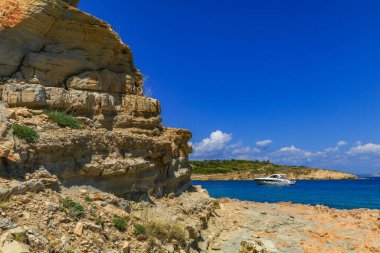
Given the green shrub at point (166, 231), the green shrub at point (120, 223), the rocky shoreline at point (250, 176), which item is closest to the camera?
the green shrub at point (120, 223)

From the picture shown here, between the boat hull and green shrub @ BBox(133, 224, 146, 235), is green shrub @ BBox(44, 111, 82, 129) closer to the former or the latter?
green shrub @ BBox(133, 224, 146, 235)

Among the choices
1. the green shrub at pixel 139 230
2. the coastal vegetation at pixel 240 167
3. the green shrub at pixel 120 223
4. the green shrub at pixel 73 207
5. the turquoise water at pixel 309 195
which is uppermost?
the coastal vegetation at pixel 240 167

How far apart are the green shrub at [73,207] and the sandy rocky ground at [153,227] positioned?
101mm

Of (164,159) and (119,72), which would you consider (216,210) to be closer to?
(164,159)

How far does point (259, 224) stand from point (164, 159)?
7214 mm

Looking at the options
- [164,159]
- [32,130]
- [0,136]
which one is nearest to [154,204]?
[164,159]

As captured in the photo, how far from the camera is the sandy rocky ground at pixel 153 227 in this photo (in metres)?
8.56

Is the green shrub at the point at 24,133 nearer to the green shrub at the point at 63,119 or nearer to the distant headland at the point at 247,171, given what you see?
the green shrub at the point at 63,119

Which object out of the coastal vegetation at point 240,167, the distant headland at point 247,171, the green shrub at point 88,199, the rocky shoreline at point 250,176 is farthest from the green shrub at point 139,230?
the coastal vegetation at point 240,167

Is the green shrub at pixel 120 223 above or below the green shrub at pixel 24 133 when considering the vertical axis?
below

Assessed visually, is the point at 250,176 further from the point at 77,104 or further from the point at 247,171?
the point at 77,104

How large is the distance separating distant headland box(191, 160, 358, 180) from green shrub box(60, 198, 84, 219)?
335 ft

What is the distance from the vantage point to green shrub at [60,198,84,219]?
995cm

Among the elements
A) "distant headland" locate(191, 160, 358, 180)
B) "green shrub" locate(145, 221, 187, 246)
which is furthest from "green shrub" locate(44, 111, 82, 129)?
"distant headland" locate(191, 160, 358, 180)
